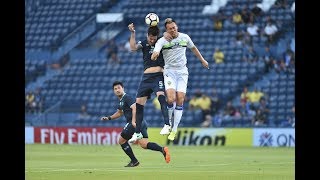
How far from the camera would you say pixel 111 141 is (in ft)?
117

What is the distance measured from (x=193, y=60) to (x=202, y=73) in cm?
104

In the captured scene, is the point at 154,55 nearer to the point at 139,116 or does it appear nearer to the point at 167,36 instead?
the point at 167,36

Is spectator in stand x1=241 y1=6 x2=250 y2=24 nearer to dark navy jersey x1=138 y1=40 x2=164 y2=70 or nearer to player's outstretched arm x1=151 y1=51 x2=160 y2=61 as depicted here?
dark navy jersey x1=138 y1=40 x2=164 y2=70

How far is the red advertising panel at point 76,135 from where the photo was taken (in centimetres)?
3559

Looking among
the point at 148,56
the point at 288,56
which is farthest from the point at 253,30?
the point at 148,56

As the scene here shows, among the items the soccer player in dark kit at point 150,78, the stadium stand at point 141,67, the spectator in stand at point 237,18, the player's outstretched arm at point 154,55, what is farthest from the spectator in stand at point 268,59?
the player's outstretched arm at point 154,55

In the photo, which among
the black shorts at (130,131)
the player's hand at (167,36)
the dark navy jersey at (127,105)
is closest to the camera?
the player's hand at (167,36)

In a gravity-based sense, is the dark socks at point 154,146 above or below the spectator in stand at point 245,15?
below

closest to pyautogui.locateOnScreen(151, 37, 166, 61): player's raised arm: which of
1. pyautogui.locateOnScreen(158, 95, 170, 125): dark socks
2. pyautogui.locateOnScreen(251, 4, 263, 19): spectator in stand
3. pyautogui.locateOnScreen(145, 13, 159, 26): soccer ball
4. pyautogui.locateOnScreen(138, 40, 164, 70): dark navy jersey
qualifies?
pyautogui.locateOnScreen(145, 13, 159, 26): soccer ball

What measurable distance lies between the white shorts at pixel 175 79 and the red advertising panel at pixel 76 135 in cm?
1686

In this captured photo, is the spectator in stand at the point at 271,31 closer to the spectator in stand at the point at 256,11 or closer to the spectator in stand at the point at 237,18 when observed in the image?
the spectator in stand at the point at 256,11

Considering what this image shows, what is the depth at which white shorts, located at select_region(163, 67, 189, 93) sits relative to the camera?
60.1ft
